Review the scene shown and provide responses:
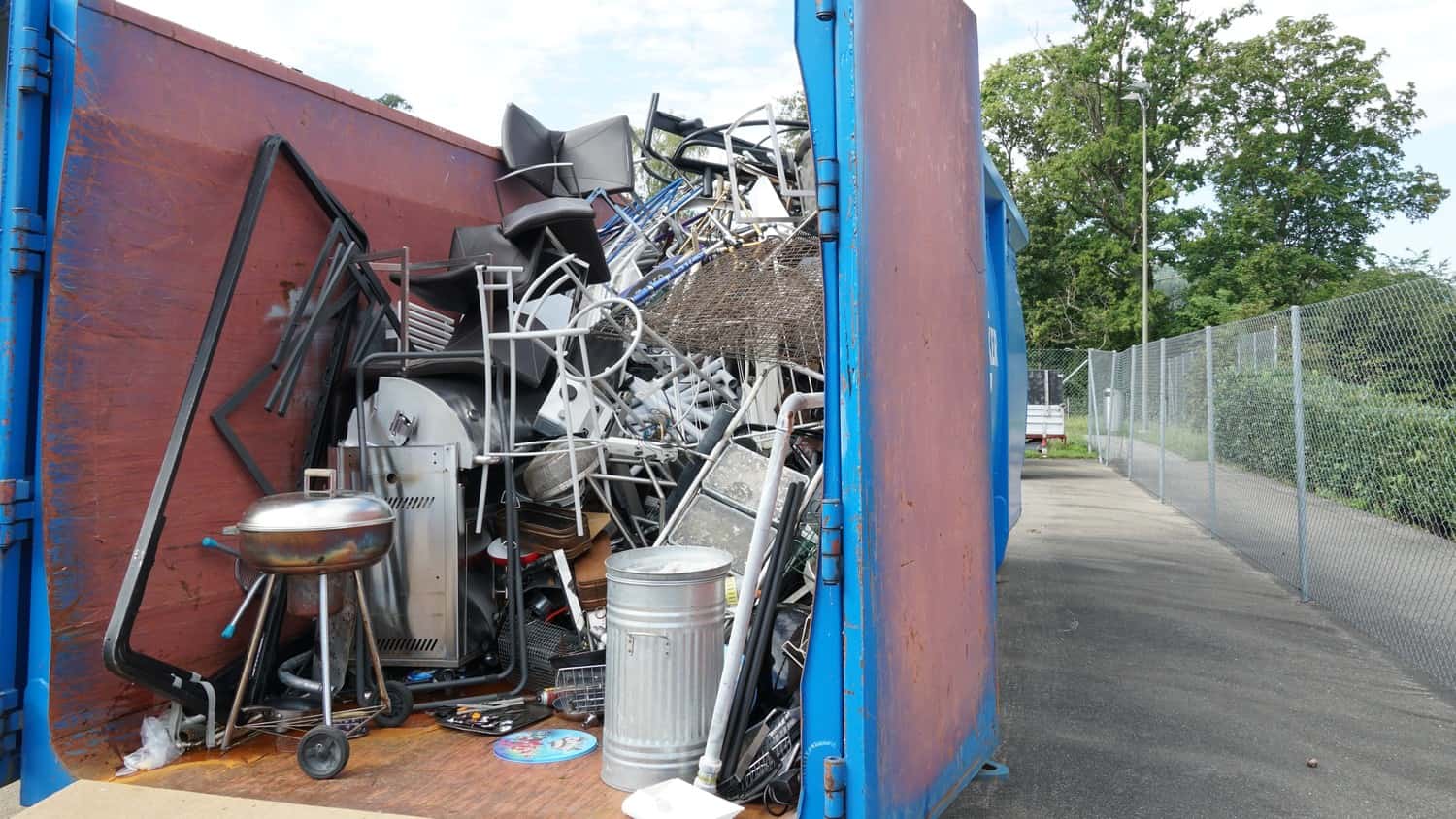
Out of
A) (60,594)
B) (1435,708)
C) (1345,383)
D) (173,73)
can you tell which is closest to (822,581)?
(60,594)

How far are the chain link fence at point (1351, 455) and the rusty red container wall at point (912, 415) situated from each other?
11.6 ft

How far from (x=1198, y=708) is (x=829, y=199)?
3817mm

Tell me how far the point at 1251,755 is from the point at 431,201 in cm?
461

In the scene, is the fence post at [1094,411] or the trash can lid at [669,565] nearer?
the trash can lid at [669,565]

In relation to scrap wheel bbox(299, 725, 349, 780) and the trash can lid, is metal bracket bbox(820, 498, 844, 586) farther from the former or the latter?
scrap wheel bbox(299, 725, 349, 780)

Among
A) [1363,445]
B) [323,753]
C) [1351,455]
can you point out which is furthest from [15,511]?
[1351,455]

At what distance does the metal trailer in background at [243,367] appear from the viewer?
2424 millimetres

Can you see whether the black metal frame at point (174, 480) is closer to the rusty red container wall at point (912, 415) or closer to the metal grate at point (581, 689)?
the metal grate at point (581, 689)

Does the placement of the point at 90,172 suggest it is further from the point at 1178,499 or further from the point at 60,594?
the point at 1178,499

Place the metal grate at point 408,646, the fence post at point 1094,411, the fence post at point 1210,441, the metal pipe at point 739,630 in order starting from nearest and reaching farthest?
the metal pipe at point 739,630
the metal grate at point 408,646
the fence post at point 1210,441
the fence post at point 1094,411

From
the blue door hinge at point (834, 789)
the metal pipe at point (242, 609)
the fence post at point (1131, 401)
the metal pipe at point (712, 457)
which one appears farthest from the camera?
the fence post at point (1131, 401)

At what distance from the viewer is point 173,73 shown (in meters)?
3.28

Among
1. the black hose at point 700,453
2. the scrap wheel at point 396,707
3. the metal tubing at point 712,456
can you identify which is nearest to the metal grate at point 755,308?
the metal tubing at point 712,456

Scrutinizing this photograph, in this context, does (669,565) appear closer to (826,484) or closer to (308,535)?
(826,484)
